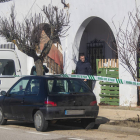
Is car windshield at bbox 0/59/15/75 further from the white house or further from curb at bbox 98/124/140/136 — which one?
curb at bbox 98/124/140/136

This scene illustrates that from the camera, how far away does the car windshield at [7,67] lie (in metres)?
14.3

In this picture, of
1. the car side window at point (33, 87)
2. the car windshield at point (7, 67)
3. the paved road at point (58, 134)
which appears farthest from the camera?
the car windshield at point (7, 67)

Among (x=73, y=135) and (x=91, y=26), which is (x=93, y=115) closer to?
(x=73, y=135)

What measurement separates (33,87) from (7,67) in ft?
16.4

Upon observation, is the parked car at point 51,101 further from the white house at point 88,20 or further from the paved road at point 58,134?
the white house at point 88,20

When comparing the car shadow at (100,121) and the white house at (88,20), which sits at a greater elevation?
the white house at (88,20)

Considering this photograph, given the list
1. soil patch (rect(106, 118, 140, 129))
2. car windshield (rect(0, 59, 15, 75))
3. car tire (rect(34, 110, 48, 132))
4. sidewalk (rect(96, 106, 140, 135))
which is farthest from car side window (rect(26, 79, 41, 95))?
car windshield (rect(0, 59, 15, 75))

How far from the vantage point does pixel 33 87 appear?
9648 millimetres

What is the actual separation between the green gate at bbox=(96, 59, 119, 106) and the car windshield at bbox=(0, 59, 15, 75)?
351 centimetres

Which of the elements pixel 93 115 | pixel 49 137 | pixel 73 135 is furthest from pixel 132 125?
pixel 49 137

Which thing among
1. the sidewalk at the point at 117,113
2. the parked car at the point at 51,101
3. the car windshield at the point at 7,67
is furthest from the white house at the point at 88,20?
the parked car at the point at 51,101

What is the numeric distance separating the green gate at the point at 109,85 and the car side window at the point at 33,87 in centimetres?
556

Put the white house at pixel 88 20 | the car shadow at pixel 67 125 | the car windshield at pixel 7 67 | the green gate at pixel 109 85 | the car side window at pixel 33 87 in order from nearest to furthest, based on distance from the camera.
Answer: the car side window at pixel 33 87, the car shadow at pixel 67 125, the white house at pixel 88 20, the car windshield at pixel 7 67, the green gate at pixel 109 85

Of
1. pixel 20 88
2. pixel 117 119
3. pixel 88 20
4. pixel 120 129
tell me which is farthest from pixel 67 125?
→ pixel 88 20
